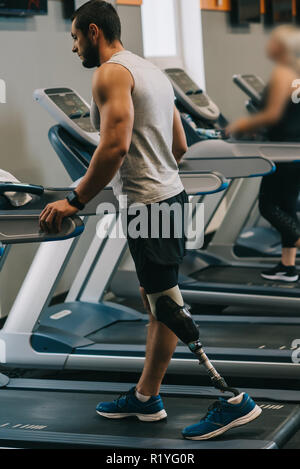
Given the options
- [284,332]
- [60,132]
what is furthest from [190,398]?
[60,132]

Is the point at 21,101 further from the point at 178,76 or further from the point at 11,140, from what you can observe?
the point at 178,76

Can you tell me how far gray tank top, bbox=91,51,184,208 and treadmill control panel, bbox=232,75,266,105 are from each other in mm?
2599

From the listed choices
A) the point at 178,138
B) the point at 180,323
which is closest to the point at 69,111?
the point at 178,138

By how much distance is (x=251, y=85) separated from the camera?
4945mm

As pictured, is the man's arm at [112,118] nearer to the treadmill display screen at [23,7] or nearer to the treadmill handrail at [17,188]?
the treadmill handrail at [17,188]

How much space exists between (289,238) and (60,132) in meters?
1.64

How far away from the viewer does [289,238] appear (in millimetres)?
4219

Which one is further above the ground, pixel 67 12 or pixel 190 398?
pixel 67 12

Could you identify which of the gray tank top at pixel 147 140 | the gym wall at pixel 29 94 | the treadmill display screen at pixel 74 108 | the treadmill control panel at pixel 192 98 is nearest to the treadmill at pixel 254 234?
the treadmill control panel at pixel 192 98

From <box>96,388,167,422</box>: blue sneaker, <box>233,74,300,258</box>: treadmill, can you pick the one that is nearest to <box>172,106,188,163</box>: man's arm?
<box>96,388,167,422</box>: blue sneaker

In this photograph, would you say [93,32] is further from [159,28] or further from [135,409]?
[159,28]

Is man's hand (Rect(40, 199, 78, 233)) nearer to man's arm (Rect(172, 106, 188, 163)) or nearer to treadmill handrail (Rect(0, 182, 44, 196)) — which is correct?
treadmill handrail (Rect(0, 182, 44, 196))

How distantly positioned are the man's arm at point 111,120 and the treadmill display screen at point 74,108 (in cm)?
107

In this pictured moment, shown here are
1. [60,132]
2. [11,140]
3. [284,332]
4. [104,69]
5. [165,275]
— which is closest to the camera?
[104,69]
